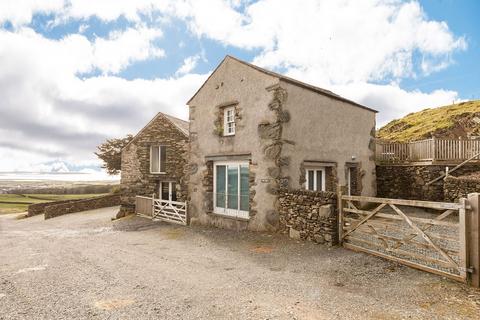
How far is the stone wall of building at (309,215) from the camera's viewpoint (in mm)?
8188

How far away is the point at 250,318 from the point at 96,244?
8032 millimetres

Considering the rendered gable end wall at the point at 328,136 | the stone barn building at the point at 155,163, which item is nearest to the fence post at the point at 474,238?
the rendered gable end wall at the point at 328,136

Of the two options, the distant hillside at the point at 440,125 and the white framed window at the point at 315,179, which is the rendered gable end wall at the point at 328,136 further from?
the distant hillside at the point at 440,125

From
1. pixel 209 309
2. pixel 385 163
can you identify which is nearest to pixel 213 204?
pixel 209 309

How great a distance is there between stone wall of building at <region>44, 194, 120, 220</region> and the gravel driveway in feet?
51.9

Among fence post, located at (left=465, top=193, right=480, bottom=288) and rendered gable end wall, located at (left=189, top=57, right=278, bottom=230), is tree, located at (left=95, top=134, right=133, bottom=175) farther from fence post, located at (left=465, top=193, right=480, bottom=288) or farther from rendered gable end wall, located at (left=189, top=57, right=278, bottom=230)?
fence post, located at (left=465, top=193, right=480, bottom=288)

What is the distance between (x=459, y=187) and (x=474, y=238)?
912 cm

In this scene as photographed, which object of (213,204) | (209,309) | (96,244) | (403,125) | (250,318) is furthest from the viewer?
(403,125)

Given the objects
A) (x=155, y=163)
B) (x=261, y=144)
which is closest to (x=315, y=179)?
(x=261, y=144)

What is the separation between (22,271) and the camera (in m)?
7.01

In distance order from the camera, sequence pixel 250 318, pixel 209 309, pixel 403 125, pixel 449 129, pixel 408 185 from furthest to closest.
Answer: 1. pixel 403 125
2. pixel 449 129
3. pixel 408 185
4. pixel 209 309
5. pixel 250 318

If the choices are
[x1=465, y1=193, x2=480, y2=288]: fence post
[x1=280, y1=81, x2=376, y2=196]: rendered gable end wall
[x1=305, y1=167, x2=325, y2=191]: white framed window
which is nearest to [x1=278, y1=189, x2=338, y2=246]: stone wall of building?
[x1=280, y1=81, x2=376, y2=196]: rendered gable end wall

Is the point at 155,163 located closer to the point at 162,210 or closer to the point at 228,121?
the point at 162,210

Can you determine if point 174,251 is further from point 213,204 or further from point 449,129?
point 449,129
